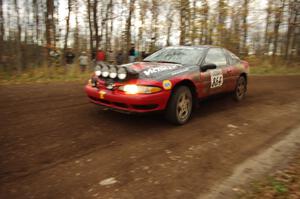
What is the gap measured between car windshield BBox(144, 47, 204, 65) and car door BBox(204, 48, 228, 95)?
229 mm

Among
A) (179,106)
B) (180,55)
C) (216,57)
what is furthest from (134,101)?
(216,57)

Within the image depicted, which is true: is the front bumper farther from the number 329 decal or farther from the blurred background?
the blurred background

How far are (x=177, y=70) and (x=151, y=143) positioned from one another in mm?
1512

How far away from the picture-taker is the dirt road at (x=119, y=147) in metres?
2.86

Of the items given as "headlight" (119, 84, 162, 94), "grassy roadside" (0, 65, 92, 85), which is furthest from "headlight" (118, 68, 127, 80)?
"grassy roadside" (0, 65, 92, 85)

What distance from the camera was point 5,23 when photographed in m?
19.1

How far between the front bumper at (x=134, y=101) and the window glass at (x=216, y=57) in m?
1.65

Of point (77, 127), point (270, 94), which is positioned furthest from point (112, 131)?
point (270, 94)

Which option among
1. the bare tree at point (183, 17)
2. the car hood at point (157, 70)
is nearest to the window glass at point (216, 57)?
the car hood at point (157, 70)

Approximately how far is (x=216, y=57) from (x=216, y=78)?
0.60 m

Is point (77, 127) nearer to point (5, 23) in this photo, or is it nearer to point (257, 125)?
point (257, 125)

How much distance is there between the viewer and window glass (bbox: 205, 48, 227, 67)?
5691mm

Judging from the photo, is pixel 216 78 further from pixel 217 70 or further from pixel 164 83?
pixel 164 83

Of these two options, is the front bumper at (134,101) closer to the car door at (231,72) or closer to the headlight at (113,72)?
the headlight at (113,72)
